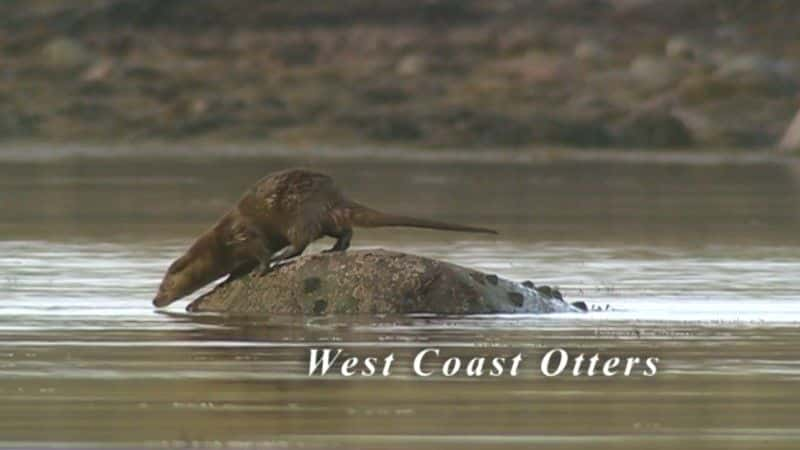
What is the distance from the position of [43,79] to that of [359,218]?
3799 centimetres

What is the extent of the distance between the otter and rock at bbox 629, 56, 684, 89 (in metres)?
37.5

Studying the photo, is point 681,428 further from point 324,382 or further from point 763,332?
point 763,332

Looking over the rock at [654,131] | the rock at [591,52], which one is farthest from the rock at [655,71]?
the rock at [654,131]

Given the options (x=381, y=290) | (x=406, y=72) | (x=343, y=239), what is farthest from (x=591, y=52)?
(x=381, y=290)

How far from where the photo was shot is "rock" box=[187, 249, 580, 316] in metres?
18.3

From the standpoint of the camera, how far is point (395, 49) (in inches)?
2373

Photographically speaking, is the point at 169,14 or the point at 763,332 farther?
the point at 169,14

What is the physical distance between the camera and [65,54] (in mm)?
58750

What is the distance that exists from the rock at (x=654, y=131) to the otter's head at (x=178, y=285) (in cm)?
3245

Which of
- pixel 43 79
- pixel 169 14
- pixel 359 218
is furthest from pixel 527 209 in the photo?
pixel 169 14

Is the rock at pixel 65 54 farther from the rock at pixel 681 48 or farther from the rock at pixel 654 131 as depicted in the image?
the rock at pixel 654 131

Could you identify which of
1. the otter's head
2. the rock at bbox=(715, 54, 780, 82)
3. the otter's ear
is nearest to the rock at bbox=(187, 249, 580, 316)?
the otter's head

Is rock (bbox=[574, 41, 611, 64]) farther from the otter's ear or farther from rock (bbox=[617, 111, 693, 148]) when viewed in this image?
the otter's ear

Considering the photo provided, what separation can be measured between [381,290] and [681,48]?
42096 mm
